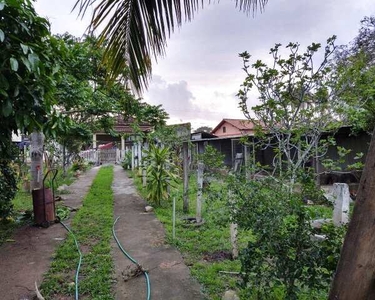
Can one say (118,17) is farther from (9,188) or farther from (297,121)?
(9,188)

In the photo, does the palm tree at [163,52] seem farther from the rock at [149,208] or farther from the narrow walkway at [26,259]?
the rock at [149,208]

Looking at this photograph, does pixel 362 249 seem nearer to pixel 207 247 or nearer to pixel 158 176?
pixel 207 247

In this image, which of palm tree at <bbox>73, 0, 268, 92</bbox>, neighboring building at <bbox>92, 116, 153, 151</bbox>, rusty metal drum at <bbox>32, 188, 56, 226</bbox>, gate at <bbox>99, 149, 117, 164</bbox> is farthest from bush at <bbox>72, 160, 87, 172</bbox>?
palm tree at <bbox>73, 0, 268, 92</bbox>

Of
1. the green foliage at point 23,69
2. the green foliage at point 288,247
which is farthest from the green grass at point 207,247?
the green foliage at point 23,69

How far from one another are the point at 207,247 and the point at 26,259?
2.44m

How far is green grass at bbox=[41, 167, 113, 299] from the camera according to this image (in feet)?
10.3

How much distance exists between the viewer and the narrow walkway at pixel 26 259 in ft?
10.5

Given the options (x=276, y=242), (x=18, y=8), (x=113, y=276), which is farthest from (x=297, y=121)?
(x=18, y=8)

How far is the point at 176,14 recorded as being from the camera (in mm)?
1903

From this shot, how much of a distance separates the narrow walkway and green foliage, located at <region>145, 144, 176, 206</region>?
2.31m

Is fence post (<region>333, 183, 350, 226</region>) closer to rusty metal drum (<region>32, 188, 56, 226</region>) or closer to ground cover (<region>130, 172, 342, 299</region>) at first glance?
ground cover (<region>130, 172, 342, 299</region>)

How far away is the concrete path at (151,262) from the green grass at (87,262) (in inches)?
5.7

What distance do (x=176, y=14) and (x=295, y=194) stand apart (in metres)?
1.53

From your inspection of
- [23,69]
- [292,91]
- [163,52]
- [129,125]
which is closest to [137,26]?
[163,52]
